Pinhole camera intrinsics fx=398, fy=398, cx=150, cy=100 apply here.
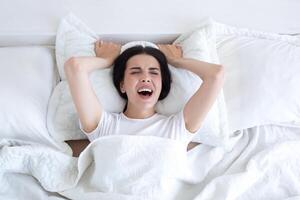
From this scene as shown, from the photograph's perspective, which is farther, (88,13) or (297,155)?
(88,13)

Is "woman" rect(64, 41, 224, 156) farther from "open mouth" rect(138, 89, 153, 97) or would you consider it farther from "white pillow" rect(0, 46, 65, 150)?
"white pillow" rect(0, 46, 65, 150)

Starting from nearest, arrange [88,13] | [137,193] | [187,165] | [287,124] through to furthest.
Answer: [137,193] < [187,165] < [287,124] < [88,13]

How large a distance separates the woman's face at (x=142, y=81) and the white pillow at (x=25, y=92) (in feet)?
0.87

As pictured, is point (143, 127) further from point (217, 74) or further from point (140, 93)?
point (217, 74)

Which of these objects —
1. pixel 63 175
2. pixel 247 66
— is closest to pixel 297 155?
A: pixel 247 66

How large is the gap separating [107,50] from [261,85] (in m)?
0.53

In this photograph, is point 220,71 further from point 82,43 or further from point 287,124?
point 82,43

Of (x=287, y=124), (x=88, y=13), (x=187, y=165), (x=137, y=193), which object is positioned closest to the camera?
(x=137, y=193)

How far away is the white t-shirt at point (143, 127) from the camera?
122 cm

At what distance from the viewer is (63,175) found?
116 cm

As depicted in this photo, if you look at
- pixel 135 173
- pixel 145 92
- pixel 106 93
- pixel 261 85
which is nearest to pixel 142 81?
pixel 145 92

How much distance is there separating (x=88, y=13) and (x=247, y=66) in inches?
23.6

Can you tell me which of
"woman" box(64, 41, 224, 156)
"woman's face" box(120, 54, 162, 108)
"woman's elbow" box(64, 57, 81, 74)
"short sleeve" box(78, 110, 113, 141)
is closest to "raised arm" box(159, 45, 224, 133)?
"woman" box(64, 41, 224, 156)

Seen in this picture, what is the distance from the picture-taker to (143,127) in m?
1.25
